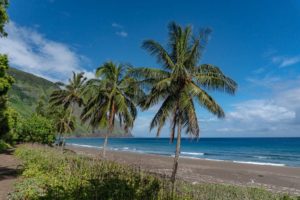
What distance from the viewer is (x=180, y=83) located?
12.5 m

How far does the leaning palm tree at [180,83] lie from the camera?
40.0 feet

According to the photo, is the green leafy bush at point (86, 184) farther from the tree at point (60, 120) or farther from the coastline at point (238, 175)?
the tree at point (60, 120)

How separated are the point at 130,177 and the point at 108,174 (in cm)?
71

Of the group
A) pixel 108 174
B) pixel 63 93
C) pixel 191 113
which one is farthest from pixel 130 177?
pixel 63 93

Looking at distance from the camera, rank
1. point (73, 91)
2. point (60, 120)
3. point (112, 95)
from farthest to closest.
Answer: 1. point (60, 120)
2. point (73, 91)
3. point (112, 95)

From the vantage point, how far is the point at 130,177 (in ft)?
26.2

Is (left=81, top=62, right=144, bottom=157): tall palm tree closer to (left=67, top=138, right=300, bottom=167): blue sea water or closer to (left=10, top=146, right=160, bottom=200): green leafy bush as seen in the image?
(left=67, top=138, right=300, bottom=167): blue sea water

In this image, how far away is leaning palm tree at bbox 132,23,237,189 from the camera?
40.0 ft

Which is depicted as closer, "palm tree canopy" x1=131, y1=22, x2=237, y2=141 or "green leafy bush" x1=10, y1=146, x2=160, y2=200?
"green leafy bush" x1=10, y1=146, x2=160, y2=200

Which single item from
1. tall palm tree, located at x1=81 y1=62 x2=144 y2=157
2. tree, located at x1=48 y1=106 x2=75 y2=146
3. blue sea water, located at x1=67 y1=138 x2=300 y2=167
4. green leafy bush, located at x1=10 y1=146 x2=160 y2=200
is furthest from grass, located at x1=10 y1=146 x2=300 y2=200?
tree, located at x1=48 y1=106 x2=75 y2=146

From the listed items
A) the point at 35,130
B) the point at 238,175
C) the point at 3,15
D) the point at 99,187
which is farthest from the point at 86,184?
the point at 35,130

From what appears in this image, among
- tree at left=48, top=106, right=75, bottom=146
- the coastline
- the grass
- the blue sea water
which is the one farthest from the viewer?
the blue sea water

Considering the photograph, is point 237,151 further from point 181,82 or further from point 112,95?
point 181,82

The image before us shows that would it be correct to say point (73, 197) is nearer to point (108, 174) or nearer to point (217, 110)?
point (108, 174)
